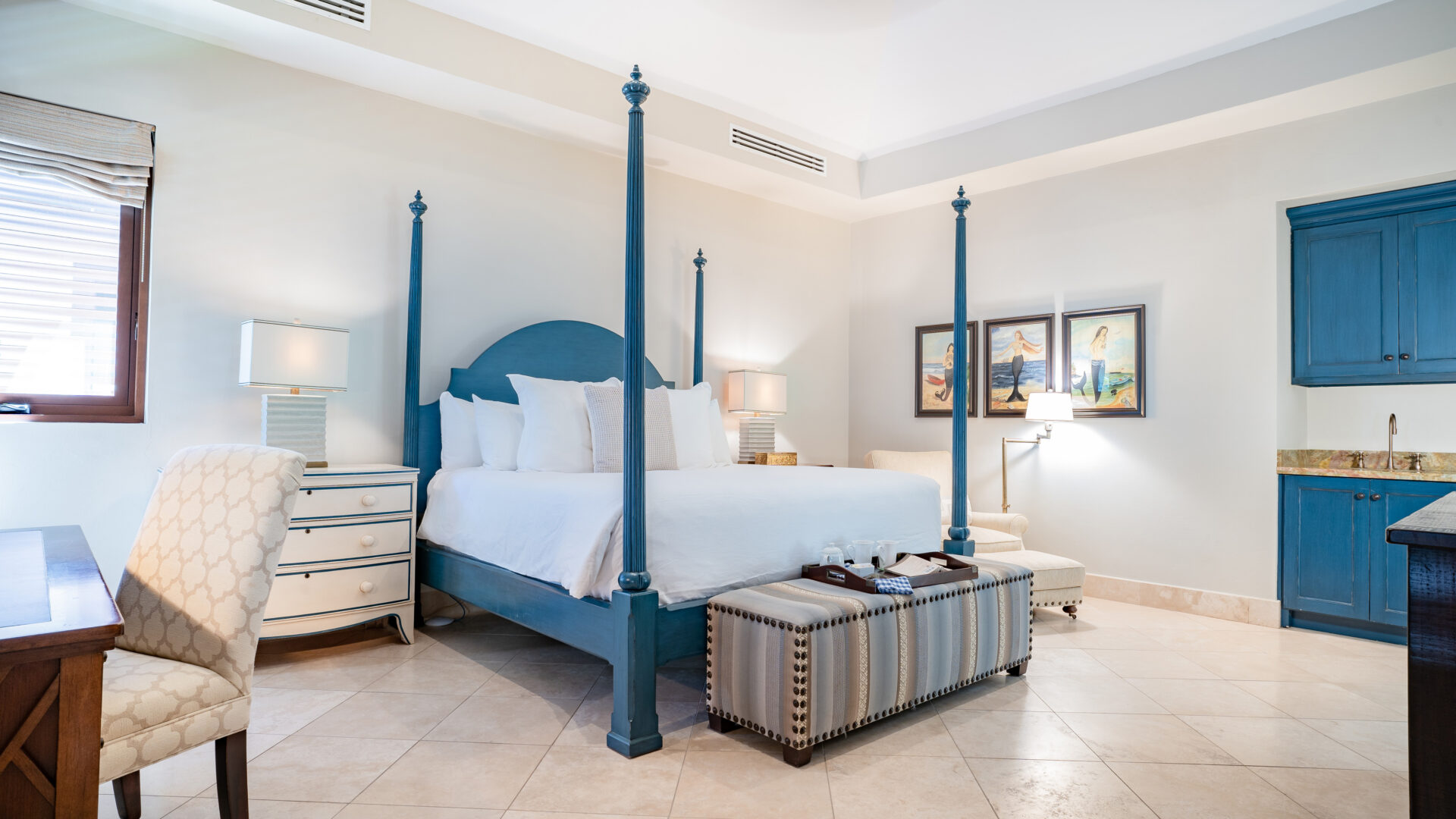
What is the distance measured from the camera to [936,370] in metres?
5.69

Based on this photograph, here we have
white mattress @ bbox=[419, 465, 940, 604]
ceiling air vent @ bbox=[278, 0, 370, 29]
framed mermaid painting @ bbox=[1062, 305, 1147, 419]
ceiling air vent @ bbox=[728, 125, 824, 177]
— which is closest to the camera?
white mattress @ bbox=[419, 465, 940, 604]

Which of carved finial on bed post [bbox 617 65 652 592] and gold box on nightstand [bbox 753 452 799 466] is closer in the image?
carved finial on bed post [bbox 617 65 652 592]

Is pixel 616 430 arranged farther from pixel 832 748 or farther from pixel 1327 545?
pixel 1327 545

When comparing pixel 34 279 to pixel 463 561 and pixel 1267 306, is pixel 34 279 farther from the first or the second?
pixel 1267 306

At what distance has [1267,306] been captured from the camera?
423 cm

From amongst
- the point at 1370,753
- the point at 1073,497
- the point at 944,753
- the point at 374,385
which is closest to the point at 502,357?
the point at 374,385

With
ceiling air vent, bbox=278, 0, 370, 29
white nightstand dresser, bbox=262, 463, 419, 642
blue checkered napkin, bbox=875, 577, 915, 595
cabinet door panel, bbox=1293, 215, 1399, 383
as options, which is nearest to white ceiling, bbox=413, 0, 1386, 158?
ceiling air vent, bbox=278, 0, 370, 29

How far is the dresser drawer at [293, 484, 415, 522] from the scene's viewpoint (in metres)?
3.24

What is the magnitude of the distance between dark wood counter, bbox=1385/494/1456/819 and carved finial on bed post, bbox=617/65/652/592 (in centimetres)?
181

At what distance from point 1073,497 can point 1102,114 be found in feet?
7.67

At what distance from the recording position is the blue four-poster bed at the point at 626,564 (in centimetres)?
241

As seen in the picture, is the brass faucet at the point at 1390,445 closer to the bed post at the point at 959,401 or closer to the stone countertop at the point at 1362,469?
the stone countertop at the point at 1362,469

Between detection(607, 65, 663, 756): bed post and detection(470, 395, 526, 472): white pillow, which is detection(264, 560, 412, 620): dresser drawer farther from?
detection(607, 65, 663, 756): bed post

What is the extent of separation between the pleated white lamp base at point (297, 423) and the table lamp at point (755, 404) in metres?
2.52
